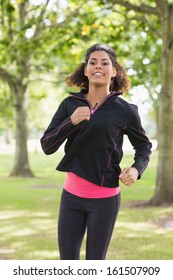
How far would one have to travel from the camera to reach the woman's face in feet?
12.1

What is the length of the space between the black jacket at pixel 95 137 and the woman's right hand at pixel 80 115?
0.07 metres

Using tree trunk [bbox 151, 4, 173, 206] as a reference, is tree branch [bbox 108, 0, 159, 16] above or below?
above

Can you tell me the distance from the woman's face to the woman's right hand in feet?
1.23

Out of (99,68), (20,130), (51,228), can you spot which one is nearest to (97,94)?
(99,68)

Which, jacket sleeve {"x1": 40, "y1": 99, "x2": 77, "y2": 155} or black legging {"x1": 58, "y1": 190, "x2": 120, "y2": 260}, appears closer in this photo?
jacket sleeve {"x1": 40, "y1": 99, "x2": 77, "y2": 155}

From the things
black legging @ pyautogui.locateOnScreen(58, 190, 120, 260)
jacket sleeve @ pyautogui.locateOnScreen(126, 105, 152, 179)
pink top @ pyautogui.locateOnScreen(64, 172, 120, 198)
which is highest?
jacket sleeve @ pyautogui.locateOnScreen(126, 105, 152, 179)

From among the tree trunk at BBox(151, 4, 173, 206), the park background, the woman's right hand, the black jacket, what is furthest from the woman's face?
the tree trunk at BBox(151, 4, 173, 206)

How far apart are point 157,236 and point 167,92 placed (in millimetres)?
4385

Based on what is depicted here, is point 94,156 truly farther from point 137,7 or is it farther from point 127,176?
point 137,7

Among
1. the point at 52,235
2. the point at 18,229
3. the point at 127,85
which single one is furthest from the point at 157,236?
the point at 127,85

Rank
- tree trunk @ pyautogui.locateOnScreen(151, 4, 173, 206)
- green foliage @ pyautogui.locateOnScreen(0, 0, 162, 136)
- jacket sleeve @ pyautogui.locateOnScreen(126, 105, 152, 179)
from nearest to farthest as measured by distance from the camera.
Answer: jacket sleeve @ pyautogui.locateOnScreen(126, 105, 152, 179)
tree trunk @ pyautogui.locateOnScreen(151, 4, 173, 206)
green foliage @ pyautogui.locateOnScreen(0, 0, 162, 136)

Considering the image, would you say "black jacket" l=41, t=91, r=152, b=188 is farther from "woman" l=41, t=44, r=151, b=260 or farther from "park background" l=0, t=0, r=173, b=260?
"park background" l=0, t=0, r=173, b=260

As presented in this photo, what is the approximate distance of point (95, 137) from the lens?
11.7 ft

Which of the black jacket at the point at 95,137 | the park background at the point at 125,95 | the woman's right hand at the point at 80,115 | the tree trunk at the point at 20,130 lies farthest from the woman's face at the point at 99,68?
the tree trunk at the point at 20,130
